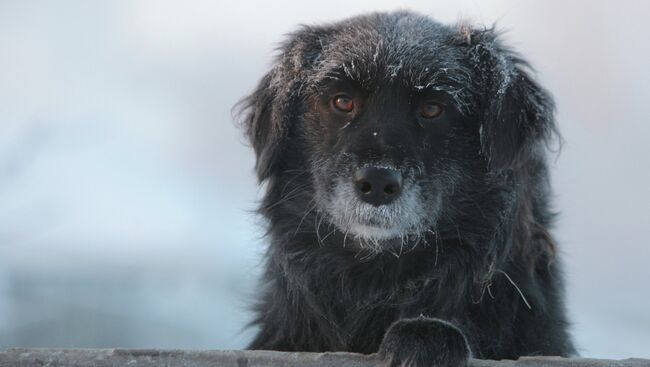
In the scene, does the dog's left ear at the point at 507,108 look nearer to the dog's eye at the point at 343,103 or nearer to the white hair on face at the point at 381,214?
the white hair on face at the point at 381,214

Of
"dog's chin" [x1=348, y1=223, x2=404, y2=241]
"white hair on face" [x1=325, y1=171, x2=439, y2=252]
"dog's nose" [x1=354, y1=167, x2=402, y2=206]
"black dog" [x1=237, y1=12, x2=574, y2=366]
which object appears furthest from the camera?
"black dog" [x1=237, y1=12, x2=574, y2=366]

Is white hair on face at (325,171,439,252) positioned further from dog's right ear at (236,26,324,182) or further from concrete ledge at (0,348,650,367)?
concrete ledge at (0,348,650,367)

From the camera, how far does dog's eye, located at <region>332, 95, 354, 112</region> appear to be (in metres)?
5.63

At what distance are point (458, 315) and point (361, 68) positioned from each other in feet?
4.96

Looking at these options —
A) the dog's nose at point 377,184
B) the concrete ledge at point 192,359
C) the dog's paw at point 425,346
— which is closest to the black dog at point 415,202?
the dog's nose at point 377,184

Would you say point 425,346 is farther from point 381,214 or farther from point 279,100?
point 279,100

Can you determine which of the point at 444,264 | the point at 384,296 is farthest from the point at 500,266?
the point at 384,296

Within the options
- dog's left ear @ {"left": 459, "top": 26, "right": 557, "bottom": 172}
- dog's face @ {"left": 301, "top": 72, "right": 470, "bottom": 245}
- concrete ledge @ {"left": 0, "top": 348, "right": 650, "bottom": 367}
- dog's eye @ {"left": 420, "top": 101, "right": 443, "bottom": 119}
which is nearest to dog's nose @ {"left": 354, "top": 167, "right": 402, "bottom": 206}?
dog's face @ {"left": 301, "top": 72, "right": 470, "bottom": 245}

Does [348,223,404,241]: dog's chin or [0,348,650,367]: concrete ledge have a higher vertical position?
[348,223,404,241]: dog's chin

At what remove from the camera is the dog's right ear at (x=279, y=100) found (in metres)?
5.97

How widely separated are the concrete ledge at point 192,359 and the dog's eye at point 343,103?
5.37 feet

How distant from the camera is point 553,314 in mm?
5844

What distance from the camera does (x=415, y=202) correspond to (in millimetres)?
5273

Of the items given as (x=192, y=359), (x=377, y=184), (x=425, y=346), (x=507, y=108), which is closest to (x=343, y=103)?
(x=377, y=184)
